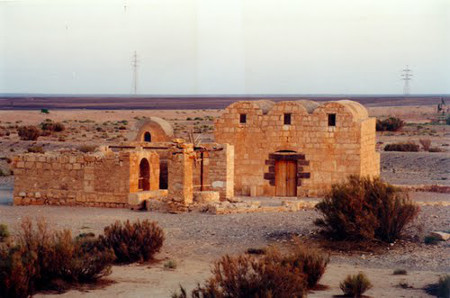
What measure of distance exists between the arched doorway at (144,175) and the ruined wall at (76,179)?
2.12 feet

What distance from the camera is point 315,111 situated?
72.5 ft

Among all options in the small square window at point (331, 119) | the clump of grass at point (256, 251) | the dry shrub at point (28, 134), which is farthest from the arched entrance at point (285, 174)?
the dry shrub at point (28, 134)

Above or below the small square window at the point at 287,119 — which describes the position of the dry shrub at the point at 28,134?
below

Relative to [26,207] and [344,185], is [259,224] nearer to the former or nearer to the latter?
[344,185]

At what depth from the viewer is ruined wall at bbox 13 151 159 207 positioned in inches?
753

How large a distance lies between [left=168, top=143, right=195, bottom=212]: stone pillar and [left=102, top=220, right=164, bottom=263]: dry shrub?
17.0 feet

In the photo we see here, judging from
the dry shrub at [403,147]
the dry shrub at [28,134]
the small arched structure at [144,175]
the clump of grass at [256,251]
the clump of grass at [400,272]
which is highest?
the dry shrub at [28,134]

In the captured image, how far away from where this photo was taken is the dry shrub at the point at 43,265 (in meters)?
9.97

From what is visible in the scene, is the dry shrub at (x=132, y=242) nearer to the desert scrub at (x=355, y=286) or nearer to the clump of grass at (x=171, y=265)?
the clump of grass at (x=171, y=265)

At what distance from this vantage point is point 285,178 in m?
22.5

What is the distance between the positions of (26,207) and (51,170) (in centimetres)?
117

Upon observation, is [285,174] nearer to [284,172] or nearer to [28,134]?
[284,172]

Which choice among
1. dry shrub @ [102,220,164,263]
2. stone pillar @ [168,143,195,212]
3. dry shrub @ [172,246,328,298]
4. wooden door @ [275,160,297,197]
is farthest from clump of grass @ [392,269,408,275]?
wooden door @ [275,160,297,197]

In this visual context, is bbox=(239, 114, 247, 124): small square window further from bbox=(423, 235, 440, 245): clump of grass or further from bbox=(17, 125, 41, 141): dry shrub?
bbox=(17, 125, 41, 141): dry shrub
